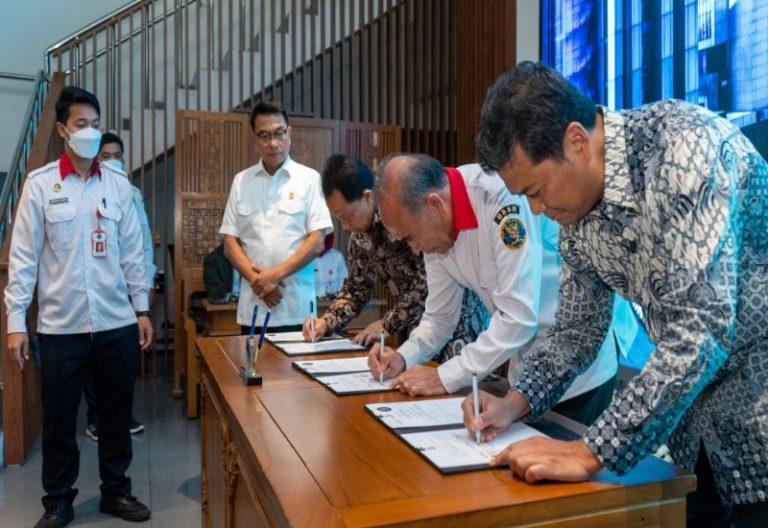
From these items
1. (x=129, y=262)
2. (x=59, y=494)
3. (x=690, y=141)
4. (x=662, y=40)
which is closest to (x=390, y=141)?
(x=662, y=40)

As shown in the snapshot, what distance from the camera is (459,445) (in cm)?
120

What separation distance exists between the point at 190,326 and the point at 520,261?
3.42 meters

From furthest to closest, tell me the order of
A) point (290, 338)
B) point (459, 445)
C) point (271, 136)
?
point (271, 136), point (290, 338), point (459, 445)

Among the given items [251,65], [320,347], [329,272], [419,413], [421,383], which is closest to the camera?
[419,413]

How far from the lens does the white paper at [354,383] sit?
1642 mm

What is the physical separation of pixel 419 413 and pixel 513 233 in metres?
0.52

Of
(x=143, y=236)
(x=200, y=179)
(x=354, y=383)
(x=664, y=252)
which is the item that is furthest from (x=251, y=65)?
(x=664, y=252)

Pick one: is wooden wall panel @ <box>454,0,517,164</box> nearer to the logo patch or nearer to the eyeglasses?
the eyeglasses

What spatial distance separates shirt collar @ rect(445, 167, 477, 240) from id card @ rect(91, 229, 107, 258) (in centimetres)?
163

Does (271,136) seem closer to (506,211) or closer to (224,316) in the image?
(224,316)

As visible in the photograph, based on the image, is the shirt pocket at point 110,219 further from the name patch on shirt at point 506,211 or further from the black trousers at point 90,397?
the name patch on shirt at point 506,211

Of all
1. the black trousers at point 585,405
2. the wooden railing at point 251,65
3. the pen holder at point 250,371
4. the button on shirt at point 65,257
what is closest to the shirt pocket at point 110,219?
the button on shirt at point 65,257

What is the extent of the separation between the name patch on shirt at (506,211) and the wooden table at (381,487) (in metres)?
0.58

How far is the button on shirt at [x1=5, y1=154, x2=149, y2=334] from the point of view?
8.76 ft
